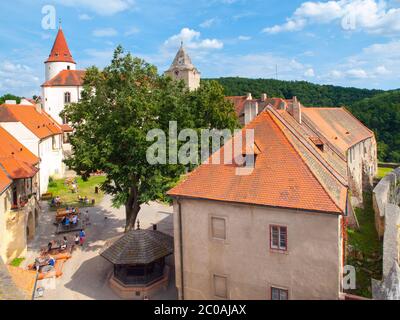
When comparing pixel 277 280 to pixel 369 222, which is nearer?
pixel 277 280

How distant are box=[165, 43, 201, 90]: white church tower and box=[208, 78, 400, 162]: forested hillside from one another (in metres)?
22.5

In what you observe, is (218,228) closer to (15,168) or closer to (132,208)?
(132,208)

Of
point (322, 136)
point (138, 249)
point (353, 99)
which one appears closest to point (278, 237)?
point (138, 249)

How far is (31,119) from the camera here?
44.9 m

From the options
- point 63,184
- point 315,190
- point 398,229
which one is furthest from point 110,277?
point 63,184

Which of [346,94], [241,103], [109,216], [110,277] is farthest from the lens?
[346,94]

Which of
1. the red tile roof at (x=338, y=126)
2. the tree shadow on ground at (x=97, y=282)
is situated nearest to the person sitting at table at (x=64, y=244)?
the tree shadow on ground at (x=97, y=282)

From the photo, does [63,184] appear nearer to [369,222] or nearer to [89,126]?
[89,126]

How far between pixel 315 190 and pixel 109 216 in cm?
2545

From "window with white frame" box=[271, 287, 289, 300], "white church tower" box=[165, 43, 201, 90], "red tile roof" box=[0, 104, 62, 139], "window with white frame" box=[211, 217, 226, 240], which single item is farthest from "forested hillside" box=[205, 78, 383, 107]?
"window with white frame" box=[271, 287, 289, 300]

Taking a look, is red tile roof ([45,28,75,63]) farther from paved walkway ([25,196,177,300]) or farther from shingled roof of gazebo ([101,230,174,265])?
shingled roof of gazebo ([101,230,174,265])

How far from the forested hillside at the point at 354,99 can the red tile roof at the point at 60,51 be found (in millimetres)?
37178

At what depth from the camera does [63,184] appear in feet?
160

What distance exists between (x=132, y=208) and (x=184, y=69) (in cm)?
4322
